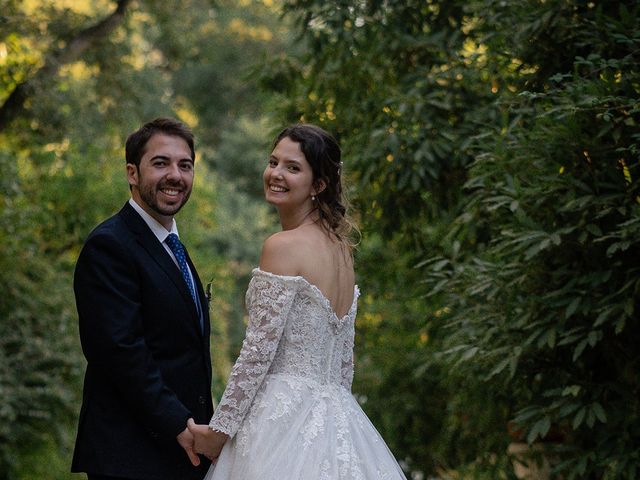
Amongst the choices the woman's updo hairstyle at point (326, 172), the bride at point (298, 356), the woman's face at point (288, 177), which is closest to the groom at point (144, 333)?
the bride at point (298, 356)

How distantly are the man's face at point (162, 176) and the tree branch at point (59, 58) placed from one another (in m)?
6.98

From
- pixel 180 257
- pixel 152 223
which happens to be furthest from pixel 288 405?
pixel 152 223

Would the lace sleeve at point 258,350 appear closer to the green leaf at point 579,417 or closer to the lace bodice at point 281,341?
the lace bodice at point 281,341

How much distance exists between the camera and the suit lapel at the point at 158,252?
3688 mm

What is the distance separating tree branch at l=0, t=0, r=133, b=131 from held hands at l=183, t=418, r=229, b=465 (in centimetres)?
744

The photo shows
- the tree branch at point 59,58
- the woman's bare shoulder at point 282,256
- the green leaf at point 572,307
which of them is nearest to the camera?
the woman's bare shoulder at point 282,256

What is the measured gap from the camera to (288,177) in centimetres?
368

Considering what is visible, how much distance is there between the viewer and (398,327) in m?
9.30

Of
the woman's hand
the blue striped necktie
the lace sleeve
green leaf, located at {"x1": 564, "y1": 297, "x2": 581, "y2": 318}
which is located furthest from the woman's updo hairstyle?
green leaf, located at {"x1": 564, "y1": 297, "x2": 581, "y2": 318}

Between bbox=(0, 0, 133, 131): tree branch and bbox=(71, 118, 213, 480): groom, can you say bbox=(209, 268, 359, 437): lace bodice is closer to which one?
bbox=(71, 118, 213, 480): groom

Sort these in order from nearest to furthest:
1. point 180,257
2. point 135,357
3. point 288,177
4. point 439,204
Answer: point 135,357 < point 288,177 < point 180,257 < point 439,204

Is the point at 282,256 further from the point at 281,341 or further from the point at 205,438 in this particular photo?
the point at 205,438

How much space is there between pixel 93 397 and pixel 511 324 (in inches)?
84.2

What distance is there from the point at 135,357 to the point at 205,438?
37 centimetres
